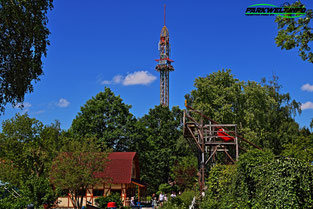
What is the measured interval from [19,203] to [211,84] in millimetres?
24549

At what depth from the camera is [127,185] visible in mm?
34906

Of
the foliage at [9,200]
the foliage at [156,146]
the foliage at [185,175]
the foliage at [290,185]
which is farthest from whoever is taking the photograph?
the foliage at [156,146]

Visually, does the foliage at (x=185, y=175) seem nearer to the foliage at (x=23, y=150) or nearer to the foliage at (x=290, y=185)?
the foliage at (x=23, y=150)

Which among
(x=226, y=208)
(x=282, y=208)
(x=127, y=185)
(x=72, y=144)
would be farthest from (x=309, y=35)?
(x=127, y=185)

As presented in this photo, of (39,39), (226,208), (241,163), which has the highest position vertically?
(39,39)

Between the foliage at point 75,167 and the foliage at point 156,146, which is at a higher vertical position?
the foliage at point 156,146

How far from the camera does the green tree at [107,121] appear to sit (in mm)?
42562

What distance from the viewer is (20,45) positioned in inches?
586

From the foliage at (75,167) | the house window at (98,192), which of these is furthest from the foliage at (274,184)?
the house window at (98,192)

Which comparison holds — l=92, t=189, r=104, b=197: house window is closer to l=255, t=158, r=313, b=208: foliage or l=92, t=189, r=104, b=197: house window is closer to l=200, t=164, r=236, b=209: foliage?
l=200, t=164, r=236, b=209: foliage

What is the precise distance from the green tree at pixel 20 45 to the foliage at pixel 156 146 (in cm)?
2911

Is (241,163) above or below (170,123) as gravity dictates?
below

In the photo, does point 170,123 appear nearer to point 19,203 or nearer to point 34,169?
point 34,169

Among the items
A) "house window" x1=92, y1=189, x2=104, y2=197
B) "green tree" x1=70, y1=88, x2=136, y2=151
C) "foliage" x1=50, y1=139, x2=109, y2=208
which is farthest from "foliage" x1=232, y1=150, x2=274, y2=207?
"green tree" x1=70, y1=88, x2=136, y2=151
